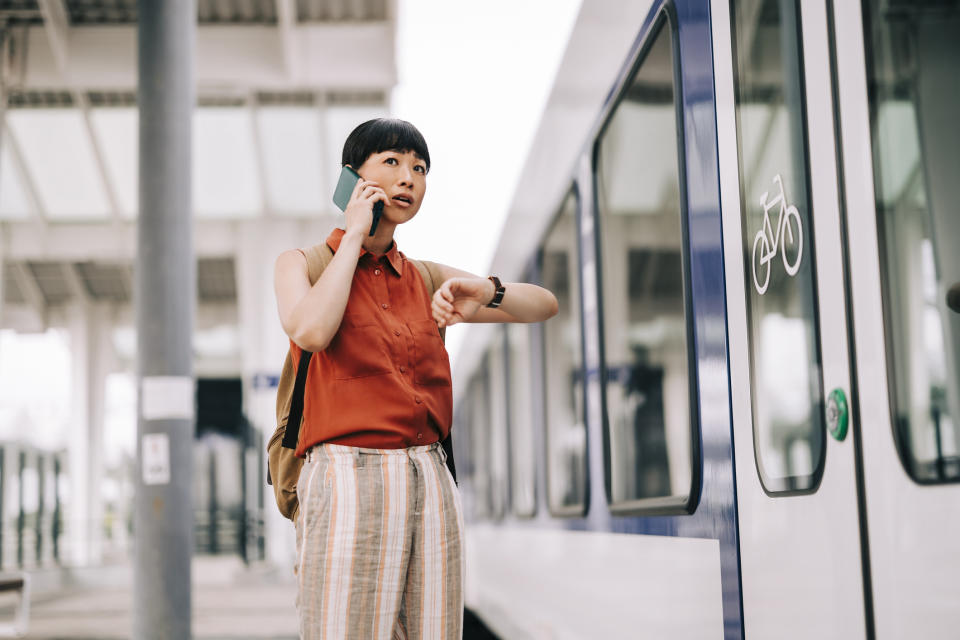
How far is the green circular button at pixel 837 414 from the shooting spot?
5.66 feet

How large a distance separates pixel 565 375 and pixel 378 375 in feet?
9.99

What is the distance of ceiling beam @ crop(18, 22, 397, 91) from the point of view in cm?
1354

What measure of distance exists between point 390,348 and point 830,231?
0.73 m

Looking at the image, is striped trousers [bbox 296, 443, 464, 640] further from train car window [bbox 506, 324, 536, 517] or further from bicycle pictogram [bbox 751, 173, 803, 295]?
train car window [bbox 506, 324, 536, 517]

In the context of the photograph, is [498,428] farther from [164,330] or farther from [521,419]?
[164,330]

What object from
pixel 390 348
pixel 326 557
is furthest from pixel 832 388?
pixel 326 557


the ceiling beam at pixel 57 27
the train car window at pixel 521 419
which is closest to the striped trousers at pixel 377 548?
the train car window at pixel 521 419

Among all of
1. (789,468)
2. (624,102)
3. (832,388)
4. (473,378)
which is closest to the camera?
(832,388)

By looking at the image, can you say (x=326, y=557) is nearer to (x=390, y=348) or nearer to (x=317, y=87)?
(x=390, y=348)

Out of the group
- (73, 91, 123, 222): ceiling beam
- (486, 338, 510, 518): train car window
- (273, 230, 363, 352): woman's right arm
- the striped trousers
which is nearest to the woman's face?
(273, 230, 363, 352): woman's right arm

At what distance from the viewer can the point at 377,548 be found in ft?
5.28

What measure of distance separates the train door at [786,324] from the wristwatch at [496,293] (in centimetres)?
53

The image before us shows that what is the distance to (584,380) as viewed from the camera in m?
4.02

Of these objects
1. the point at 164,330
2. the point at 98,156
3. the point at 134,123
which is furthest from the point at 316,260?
the point at 98,156
